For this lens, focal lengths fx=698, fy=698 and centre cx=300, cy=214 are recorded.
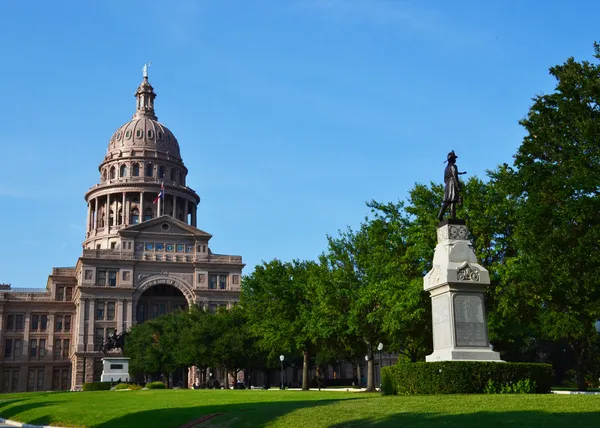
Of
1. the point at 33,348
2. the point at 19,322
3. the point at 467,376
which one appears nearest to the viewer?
the point at 467,376

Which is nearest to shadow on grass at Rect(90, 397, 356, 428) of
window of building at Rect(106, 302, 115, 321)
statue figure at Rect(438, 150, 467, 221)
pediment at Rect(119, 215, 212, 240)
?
statue figure at Rect(438, 150, 467, 221)

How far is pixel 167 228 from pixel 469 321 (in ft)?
317

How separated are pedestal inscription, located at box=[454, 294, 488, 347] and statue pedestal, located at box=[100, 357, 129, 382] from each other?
5322cm

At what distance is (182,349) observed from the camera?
3031 inches

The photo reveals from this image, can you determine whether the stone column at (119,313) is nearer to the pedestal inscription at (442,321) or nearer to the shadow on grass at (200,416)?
the shadow on grass at (200,416)

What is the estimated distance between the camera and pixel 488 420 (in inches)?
650

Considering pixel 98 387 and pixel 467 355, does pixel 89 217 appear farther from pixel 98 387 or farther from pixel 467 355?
pixel 467 355

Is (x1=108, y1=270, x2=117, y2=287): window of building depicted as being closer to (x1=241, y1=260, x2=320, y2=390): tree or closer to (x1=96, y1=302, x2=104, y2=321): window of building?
(x1=96, y1=302, x2=104, y2=321): window of building

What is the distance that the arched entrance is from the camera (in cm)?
11719

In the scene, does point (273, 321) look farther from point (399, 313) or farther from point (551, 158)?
point (551, 158)

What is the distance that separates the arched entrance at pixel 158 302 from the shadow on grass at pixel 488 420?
102013mm

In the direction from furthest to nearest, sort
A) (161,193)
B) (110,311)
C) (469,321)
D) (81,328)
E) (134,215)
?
(134,215) < (161,193) < (110,311) < (81,328) < (469,321)

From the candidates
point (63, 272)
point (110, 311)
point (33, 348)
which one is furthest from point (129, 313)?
point (33, 348)

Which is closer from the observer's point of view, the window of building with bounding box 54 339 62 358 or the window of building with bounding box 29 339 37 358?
the window of building with bounding box 29 339 37 358
